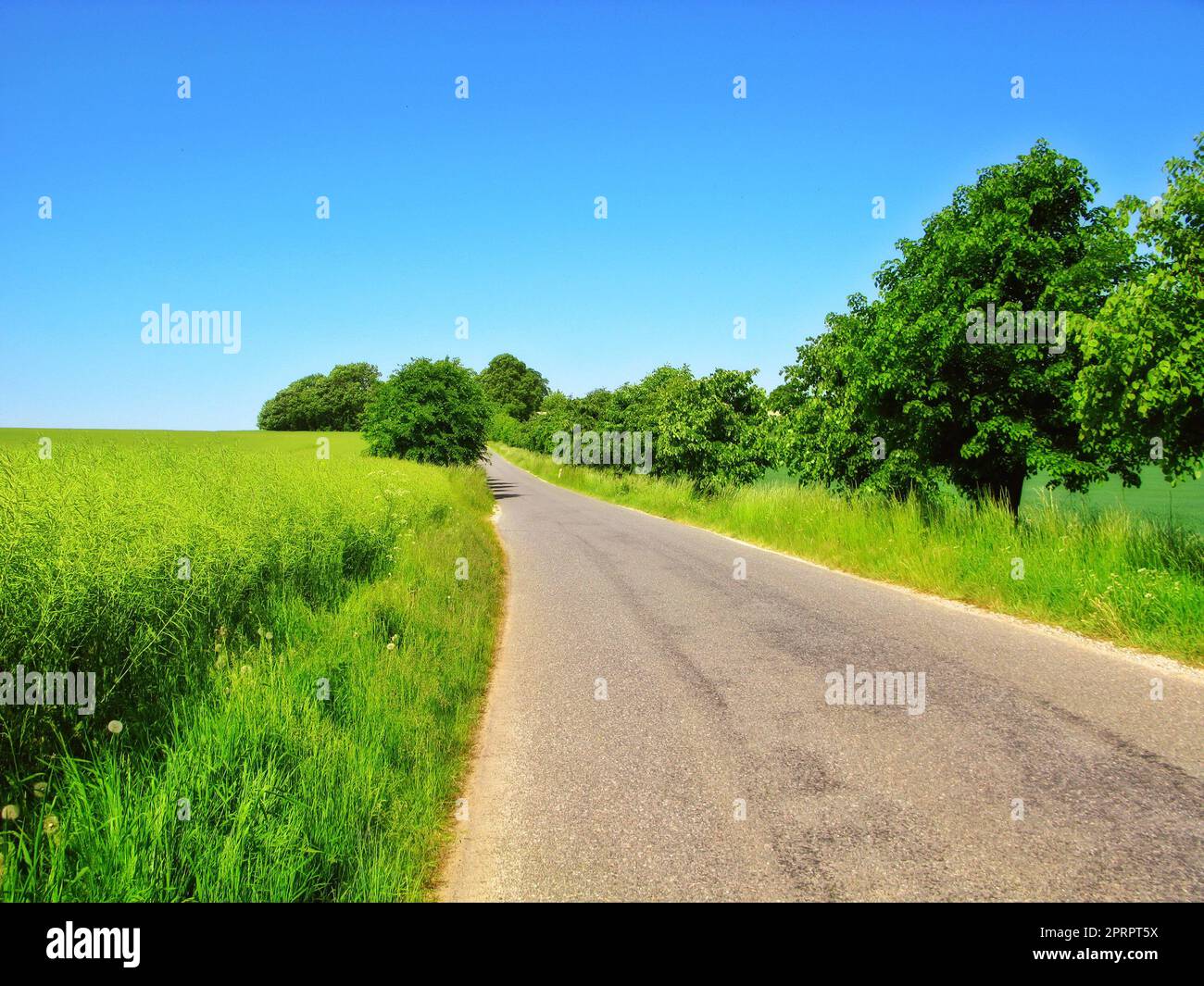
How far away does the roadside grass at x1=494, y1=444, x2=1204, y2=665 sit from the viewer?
6777 mm

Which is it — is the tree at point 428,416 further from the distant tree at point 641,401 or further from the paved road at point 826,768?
the paved road at point 826,768

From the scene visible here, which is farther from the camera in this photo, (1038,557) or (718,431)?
(718,431)

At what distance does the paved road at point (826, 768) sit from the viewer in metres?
3.08

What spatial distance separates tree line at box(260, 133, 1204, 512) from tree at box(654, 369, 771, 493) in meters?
2.62

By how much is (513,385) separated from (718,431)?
113770mm

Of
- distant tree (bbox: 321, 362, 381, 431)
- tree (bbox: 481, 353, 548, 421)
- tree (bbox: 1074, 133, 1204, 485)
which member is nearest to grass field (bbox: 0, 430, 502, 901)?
tree (bbox: 1074, 133, 1204, 485)

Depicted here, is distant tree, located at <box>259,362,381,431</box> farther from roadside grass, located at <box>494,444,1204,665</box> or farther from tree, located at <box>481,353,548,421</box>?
roadside grass, located at <box>494,444,1204,665</box>

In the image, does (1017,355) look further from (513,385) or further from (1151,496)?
(513,385)

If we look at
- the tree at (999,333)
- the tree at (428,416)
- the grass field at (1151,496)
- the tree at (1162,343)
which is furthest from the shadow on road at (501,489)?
the tree at (1162,343)

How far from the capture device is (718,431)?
25.8 meters

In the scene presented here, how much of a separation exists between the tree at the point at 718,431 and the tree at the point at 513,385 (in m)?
105

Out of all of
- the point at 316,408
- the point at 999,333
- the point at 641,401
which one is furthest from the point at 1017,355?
the point at 316,408

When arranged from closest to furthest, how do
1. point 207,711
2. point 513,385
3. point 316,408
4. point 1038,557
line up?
point 207,711 → point 1038,557 → point 316,408 → point 513,385
